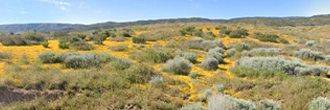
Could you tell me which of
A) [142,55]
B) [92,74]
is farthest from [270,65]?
[92,74]

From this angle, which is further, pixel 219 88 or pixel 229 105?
pixel 219 88

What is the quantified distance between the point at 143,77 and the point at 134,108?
156 cm

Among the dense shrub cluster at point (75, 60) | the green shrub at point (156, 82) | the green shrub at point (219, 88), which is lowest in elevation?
the green shrub at point (219, 88)

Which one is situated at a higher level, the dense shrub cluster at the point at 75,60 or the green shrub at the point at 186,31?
the green shrub at the point at 186,31

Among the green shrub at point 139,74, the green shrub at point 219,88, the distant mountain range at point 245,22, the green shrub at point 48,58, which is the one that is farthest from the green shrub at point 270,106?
the distant mountain range at point 245,22

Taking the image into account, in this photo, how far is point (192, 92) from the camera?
14.2 ft

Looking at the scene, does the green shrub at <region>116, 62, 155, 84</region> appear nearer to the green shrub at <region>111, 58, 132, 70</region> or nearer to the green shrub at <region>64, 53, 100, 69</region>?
the green shrub at <region>111, 58, 132, 70</region>

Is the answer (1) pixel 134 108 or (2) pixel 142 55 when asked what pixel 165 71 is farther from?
(1) pixel 134 108

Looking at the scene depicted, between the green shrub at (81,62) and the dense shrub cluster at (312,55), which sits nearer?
the green shrub at (81,62)

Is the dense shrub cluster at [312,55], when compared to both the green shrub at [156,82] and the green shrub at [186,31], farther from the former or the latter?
the green shrub at [186,31]

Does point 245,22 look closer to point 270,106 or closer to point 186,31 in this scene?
point 186,31

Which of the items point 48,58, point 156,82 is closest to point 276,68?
point 156,82

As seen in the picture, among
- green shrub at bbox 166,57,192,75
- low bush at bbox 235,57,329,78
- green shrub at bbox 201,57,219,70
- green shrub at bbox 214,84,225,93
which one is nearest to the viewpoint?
green shrub at bbox 214,84,225,93

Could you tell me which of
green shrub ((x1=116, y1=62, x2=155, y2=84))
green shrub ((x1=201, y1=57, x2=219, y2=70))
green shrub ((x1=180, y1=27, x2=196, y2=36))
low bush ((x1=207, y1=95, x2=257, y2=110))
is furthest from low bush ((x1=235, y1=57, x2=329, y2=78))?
green shrub ((x1=180, y1=27, x2=196, y2=36))
